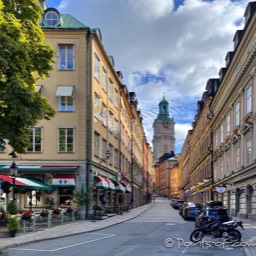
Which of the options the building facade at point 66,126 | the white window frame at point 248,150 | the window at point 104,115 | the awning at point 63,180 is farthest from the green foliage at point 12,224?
the window at point 104,115

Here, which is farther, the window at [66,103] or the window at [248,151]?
the window at [66,103]

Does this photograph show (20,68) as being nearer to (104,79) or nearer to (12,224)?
(12,224)

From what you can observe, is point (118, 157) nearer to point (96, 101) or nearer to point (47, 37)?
point (96, 101)

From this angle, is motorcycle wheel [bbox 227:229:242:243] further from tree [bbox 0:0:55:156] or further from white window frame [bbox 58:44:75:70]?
white window frame [bbox 58:44:75:70]

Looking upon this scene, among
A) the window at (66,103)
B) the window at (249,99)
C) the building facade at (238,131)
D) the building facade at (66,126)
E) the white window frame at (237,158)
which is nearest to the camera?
the building facade at (238,131)

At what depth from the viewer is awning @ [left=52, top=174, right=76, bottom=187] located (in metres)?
33.0

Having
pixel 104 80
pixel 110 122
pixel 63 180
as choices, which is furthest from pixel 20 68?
pixel 110 122

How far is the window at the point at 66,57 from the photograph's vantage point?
115 feet

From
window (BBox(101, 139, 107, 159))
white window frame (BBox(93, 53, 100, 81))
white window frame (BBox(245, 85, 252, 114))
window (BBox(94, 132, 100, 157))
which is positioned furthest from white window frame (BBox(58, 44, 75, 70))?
white window frame (BBox(245, 85, 252, 114))

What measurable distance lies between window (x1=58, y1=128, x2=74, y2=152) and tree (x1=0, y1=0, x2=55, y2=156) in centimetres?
1629

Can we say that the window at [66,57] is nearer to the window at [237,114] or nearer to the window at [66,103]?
the window at [66,103]

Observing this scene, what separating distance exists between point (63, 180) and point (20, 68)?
18.0 meters

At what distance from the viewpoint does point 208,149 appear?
6219 centimetres

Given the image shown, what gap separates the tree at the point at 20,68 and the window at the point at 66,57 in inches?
662
